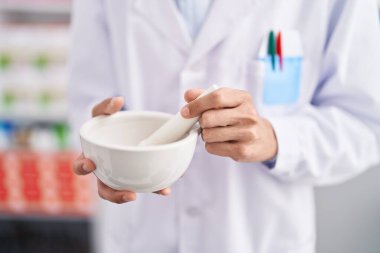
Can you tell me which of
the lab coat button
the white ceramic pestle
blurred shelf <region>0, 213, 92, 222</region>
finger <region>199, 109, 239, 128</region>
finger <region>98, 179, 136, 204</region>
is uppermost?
finger <region>199, 109, 239, 128</region>

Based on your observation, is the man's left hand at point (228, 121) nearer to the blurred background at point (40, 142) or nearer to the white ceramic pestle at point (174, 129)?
the white ceramic pestle at point (174, 129)

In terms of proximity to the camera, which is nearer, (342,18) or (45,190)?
(342,18)

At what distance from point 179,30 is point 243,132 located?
29 centimetres

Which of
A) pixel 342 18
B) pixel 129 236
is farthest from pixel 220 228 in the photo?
pixel 342 18

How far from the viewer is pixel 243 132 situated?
64cm

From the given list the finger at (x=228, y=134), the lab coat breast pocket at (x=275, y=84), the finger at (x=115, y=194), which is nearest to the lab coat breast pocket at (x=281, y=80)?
the lab coat breast pocket at (x=275, y=84)

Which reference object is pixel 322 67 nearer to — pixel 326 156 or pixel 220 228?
pixel 326 156

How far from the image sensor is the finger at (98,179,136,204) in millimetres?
660

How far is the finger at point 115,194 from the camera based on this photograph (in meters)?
0.66

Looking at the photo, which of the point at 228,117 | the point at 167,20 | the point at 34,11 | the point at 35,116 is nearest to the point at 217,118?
the point at 228,117

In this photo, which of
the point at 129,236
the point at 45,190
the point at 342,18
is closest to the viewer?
the point at 342,18

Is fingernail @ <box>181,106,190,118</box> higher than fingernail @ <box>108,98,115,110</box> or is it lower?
higher

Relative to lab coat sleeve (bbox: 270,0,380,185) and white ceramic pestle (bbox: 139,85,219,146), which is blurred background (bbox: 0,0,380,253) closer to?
lab coat sleeve (bbox: 270,0,380,185)

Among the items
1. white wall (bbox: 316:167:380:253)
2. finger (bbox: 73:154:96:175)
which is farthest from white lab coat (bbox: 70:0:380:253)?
white wall (bbox: 316:167:380:253)
